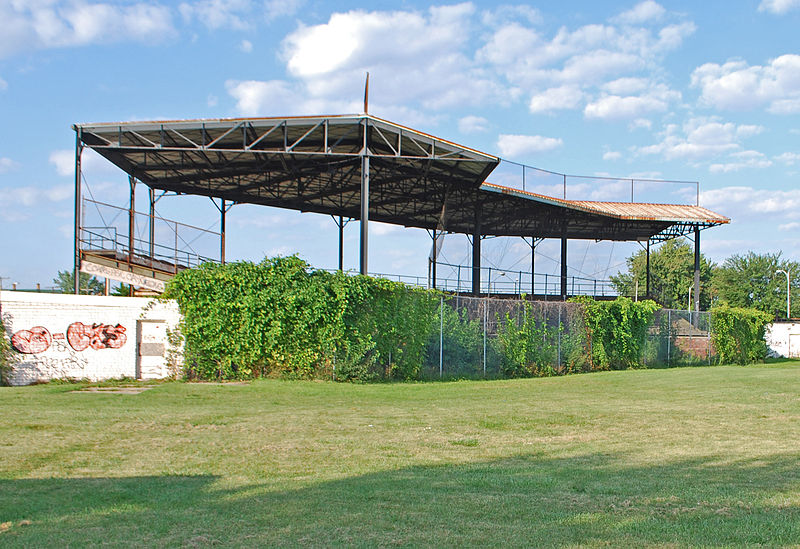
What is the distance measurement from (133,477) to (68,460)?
131 cm

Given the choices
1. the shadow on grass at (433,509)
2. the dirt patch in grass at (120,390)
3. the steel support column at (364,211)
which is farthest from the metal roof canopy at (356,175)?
the shadow on grass at (433,509)

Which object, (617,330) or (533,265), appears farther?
(533,265)

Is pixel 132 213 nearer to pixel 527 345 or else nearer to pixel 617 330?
pixel 527 345

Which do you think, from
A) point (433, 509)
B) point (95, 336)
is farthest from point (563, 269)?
point (433, 509)

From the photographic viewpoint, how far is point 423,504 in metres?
5.55

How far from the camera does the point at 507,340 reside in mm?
22734

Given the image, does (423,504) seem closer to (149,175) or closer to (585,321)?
(585,321)

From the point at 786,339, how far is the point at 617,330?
23.5 meters

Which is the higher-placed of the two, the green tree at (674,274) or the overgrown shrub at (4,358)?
the green tree at (674,274)

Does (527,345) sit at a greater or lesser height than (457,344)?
lesser

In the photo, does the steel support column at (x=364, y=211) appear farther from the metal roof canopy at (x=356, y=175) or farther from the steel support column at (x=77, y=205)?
the steel support column at (x=77, y=205)

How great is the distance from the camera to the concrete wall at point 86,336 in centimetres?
1873

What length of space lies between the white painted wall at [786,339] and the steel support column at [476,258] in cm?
2095

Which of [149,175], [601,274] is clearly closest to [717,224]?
[601,274]
